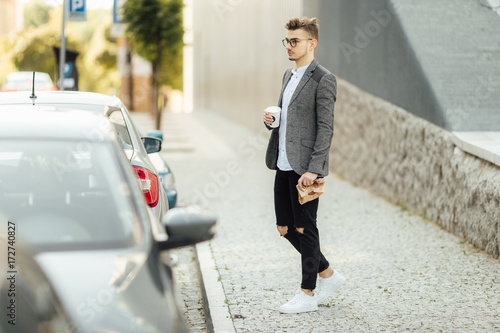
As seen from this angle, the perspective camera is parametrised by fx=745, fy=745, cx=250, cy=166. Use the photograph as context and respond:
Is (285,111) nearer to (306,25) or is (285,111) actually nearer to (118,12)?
(306,25)

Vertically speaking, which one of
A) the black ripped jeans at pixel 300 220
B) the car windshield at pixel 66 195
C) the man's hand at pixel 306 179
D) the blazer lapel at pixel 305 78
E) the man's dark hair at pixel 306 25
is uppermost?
the man's dark hair at pixel 306 25

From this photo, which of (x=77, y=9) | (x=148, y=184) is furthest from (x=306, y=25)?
(x=77, y=9)

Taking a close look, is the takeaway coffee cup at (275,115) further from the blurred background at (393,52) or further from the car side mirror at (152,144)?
the blurred background at (393,52)

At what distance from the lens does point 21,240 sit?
304cm

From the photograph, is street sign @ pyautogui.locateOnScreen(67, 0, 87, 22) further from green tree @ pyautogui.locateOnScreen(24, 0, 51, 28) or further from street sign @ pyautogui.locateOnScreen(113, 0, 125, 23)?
green tree @ pyautogui.locateOnScreen(24, 0, 51, 28)

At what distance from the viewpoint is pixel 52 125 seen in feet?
11.7

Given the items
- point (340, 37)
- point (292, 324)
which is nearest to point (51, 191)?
point (292, 324)

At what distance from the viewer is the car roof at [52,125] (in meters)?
3.46

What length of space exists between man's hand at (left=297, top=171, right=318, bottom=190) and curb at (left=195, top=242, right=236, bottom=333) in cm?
100

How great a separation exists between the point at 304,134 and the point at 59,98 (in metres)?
1.96

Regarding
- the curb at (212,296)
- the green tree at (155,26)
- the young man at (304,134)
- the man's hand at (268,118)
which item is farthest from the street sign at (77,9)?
the man's hand at (268,118)

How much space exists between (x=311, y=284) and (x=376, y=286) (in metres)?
1.05

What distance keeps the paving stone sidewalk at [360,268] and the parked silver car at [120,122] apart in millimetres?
939

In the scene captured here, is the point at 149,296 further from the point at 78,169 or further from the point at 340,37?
the point at 340,37
